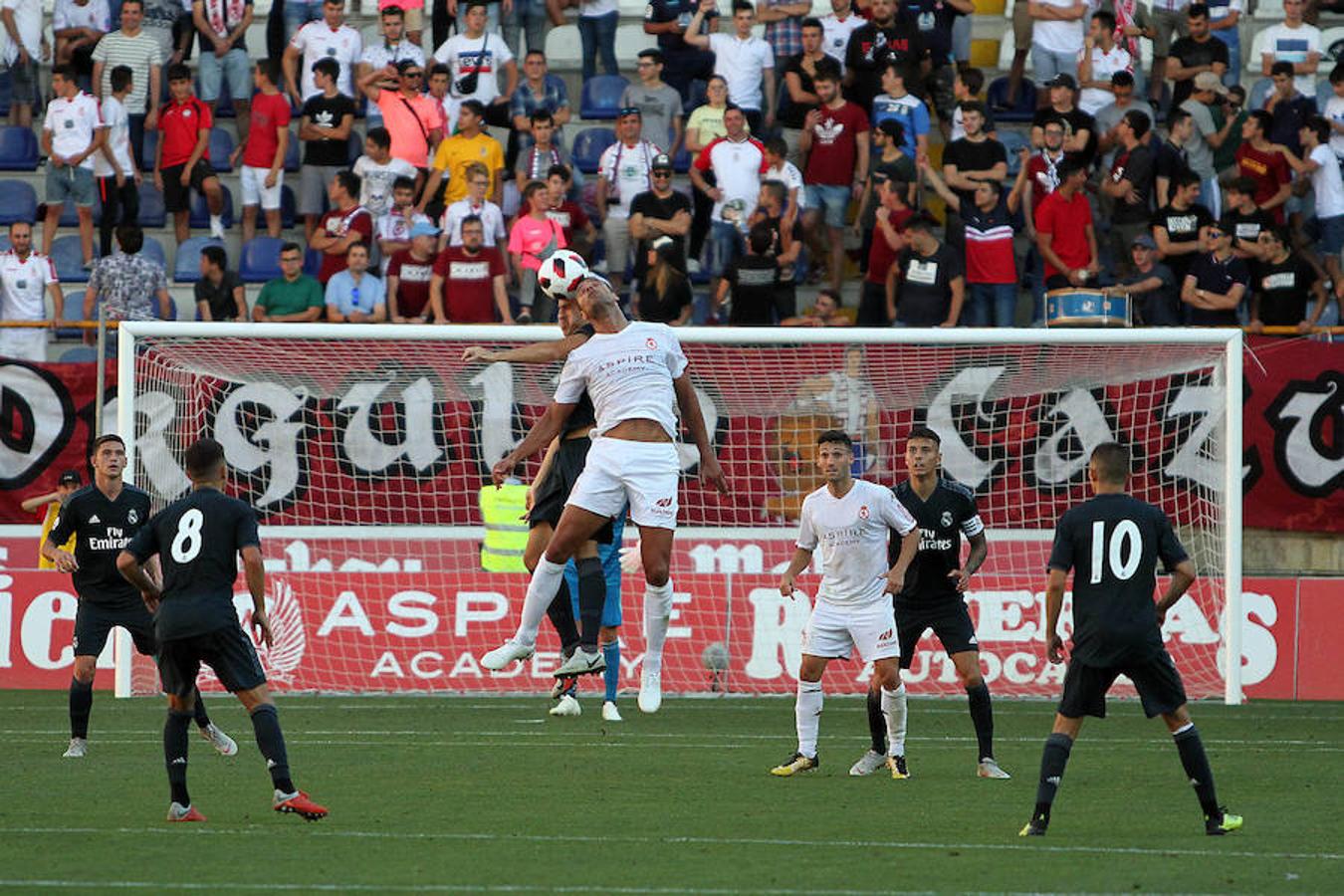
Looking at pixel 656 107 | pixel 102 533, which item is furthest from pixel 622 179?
pixel 102 533

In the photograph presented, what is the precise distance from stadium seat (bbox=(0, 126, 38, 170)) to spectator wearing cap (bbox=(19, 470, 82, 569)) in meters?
5.28

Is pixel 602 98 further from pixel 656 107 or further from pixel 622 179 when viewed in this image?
pixel 622 179

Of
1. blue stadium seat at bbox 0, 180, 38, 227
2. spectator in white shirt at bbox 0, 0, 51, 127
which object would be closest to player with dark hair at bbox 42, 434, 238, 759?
blue stadium seat at bbox 0, 180, 38, 227

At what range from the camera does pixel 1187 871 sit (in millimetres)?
8422

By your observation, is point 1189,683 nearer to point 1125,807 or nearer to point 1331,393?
point 1331,393

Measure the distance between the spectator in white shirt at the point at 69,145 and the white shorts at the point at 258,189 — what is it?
156 cm

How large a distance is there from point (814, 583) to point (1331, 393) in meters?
5.20

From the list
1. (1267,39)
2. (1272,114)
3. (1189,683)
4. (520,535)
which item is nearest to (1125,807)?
(1189,683)

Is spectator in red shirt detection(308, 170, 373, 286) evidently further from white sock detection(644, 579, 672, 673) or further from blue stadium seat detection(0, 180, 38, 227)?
white sock detection(644, 579, 672, 673)

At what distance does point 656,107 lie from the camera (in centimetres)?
2252

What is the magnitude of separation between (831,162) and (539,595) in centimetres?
1058

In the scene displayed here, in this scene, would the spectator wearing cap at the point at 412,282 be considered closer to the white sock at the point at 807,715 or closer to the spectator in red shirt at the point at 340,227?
the spectator in red shirt at the point at 340,227

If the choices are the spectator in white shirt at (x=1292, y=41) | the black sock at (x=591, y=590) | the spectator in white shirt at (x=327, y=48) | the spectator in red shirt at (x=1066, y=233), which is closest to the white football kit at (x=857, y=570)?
the black sock at (x=591, y=590)

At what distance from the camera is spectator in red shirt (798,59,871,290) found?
2167 centimetres
